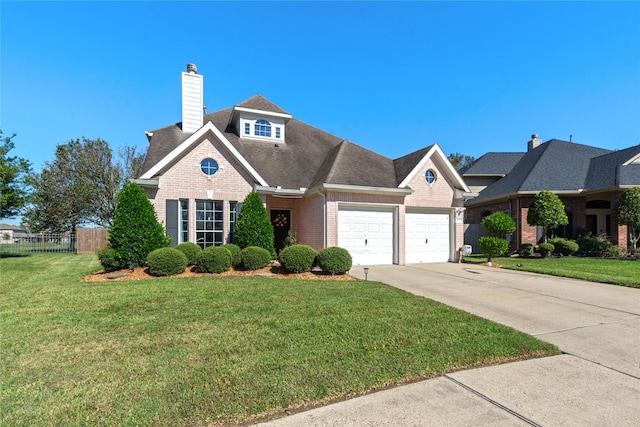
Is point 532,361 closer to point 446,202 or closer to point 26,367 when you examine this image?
point 26,367

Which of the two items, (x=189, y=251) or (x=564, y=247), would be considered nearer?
(x=189, y=251)

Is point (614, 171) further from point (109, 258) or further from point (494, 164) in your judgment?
point (109, 258)

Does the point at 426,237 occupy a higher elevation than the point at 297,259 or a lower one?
higher

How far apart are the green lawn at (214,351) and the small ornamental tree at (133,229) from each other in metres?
3.19

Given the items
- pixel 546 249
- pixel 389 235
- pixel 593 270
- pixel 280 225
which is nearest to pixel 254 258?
pixel 280 225

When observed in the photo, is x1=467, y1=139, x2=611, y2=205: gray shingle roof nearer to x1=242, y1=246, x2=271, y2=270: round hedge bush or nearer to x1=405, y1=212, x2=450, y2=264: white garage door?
x1=405, y1=212, x2=450, y2=264: white garage door

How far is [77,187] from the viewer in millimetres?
28406

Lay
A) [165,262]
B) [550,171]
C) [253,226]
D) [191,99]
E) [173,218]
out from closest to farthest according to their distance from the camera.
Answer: [165,262]
[253,226]
[173,218]
[191,99]
[550,171]

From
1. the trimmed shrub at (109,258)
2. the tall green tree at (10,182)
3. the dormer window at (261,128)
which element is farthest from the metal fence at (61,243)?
the trimmed shrub at (109,258)

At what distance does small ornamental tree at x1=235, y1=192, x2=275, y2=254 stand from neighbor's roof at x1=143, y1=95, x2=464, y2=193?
6.26ft

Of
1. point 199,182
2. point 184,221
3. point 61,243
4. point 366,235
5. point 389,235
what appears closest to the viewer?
point 184,221

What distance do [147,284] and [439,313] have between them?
23.9 feet

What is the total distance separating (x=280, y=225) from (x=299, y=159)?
138 inches

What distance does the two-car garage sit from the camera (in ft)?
42.8
